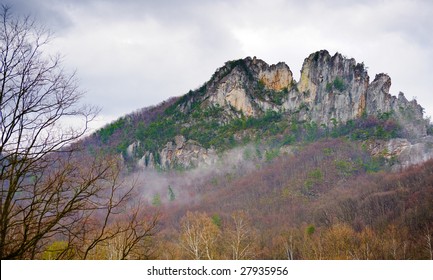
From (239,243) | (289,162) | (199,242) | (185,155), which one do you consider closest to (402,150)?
(289,162)

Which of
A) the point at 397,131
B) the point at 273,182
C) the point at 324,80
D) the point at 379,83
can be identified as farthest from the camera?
the point at 324,80

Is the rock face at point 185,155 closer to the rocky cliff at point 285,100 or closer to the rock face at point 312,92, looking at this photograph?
the rocky cliff at point 285,100

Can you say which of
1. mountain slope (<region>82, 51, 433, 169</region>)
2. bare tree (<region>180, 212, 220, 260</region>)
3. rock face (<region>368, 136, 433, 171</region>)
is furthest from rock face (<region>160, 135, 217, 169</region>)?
bare tree (<region>180, 212, 220, 260</region>)

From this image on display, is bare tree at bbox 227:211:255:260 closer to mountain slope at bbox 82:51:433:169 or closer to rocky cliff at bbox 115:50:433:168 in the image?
mountain slope at bbox 82:51:433:169

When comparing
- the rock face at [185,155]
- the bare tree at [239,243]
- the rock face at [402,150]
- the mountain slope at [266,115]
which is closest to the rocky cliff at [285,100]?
the rock face at [185,155]

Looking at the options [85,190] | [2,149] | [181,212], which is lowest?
[181,212]

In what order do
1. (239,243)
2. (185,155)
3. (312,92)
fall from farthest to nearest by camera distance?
(185,155) < (312,92) < (239,243)

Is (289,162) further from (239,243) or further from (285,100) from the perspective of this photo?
(239,243)

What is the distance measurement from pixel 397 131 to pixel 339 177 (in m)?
26.0

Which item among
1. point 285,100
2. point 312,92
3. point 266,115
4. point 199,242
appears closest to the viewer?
point 199,242

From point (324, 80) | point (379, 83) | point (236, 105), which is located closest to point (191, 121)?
point (236, 105)

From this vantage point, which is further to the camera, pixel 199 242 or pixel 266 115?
pixel 266 115

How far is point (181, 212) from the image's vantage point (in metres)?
90.1
